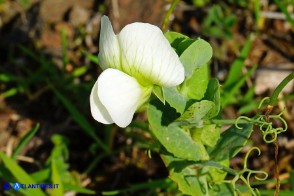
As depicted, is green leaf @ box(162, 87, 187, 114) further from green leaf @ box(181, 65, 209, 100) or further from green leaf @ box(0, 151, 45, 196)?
green leaf @ box(0, 151, 45, 196)

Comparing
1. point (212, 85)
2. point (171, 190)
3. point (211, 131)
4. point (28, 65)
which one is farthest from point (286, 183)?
point (28, 65)

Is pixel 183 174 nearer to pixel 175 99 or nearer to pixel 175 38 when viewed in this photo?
pixel 175 99

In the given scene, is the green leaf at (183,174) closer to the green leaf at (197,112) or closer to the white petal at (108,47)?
the green leaf at (197,112)

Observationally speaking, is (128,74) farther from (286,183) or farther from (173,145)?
(286,183)

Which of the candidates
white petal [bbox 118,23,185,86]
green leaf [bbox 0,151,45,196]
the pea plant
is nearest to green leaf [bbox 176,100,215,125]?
the pea plant

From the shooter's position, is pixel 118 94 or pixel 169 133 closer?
pixel 118 94

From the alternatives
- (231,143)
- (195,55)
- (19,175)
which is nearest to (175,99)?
(195,55)
